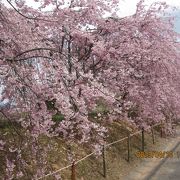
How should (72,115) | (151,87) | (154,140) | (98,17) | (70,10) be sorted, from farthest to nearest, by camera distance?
1. (154,140)
2. (151,87)
3. (98,17)
4. (70,10)
5. (72,115)

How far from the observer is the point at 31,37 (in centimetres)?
885

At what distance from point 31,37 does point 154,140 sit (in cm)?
1706

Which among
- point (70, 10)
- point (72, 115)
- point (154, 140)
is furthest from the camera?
point (154, 140)

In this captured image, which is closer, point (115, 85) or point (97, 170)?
point (97, 170)

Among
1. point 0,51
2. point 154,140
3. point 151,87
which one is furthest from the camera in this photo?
point 154,140

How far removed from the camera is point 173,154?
20453mm

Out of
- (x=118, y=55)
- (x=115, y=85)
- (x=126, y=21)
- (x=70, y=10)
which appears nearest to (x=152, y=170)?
(x=115, y=85)

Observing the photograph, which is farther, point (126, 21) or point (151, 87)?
point (151, 87)

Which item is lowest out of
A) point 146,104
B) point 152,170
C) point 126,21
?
point 152,170

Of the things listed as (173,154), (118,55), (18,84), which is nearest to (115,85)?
(118,55)

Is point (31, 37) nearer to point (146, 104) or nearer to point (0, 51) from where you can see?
point (0, 51)

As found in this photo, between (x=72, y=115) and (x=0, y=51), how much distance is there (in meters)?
2.06

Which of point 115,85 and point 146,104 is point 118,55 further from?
point 146,104

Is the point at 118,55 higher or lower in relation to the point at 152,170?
higher
